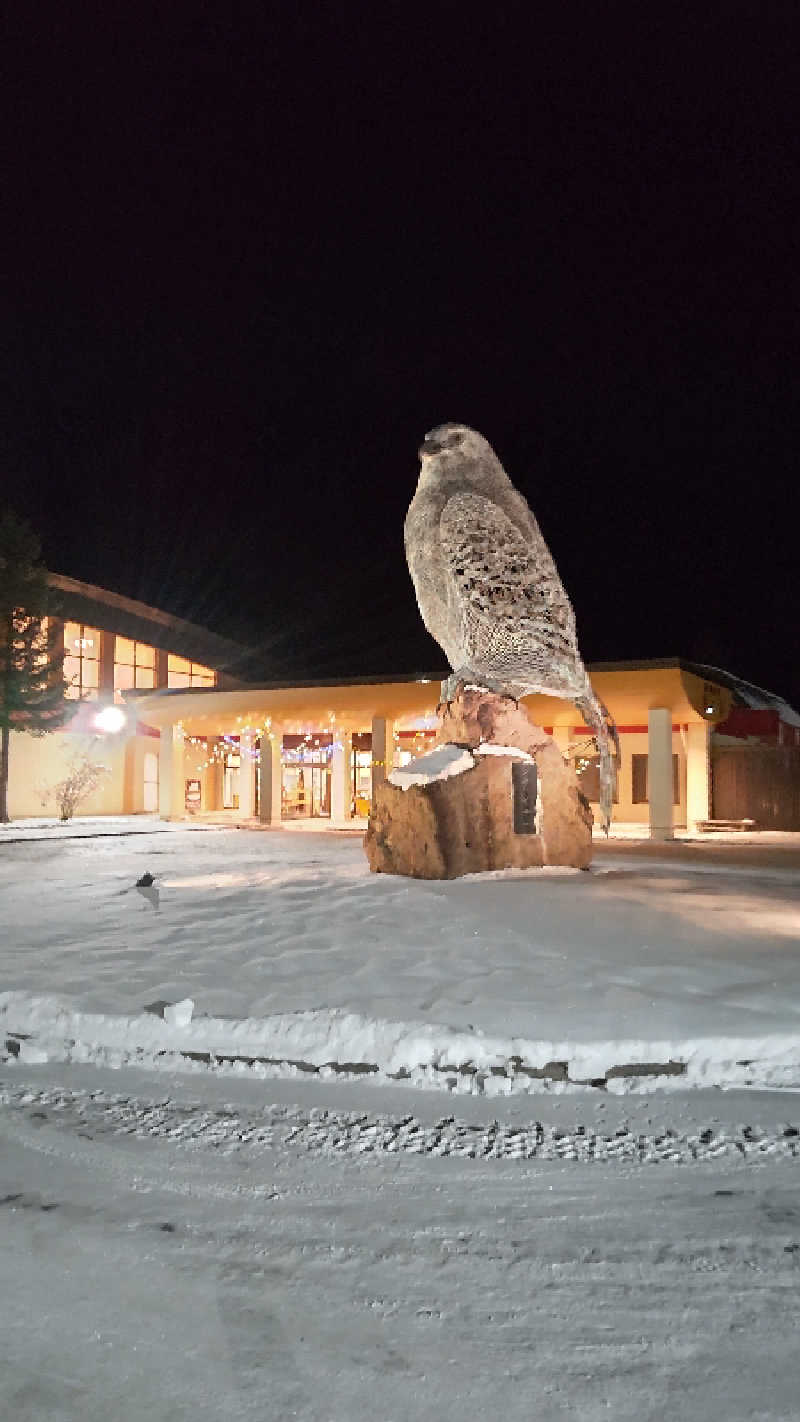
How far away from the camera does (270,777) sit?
1038 inches

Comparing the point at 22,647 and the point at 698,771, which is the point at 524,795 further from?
the point at 22,647

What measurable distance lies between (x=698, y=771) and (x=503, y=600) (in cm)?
1354

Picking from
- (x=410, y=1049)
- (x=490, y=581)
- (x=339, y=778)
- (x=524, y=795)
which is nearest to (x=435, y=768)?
(x=524, y=795)

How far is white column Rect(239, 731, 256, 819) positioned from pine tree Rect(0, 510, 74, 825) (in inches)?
221

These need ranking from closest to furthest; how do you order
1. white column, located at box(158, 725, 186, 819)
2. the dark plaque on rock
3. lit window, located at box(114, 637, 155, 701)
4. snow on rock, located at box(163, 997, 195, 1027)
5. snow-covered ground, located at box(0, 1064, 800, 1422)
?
snow-covered ground, located at box(0, 1064, 800, 1422) → snow on rock, located at box(163, 997, 195, 1027) → the dark plaque on rock → white column, located at box(158, 725, 186, 819) → lit window, located at box(114, 637, 155, 701)

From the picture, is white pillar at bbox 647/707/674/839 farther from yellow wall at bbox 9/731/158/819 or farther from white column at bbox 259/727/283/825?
yellow wall at bbox 9/731/158/819

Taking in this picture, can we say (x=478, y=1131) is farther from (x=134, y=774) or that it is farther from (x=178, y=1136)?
(x=134, y=774)

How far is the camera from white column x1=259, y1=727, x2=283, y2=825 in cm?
2625

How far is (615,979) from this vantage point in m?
6.27

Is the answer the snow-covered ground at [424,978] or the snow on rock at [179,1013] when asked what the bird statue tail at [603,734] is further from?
the snow on rock at [179,1013]

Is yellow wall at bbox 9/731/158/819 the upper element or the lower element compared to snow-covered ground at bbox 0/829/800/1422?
upper

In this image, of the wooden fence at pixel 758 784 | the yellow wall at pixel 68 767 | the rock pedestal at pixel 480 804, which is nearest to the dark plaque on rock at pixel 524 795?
the rock pedestal at pixel 480 804

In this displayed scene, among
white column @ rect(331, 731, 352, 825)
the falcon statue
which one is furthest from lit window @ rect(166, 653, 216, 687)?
the falcon statue

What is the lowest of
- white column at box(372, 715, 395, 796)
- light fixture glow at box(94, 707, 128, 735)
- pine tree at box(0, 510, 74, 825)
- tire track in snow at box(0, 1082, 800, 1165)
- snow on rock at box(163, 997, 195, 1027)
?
tire track in snow at box(0, 1082, 800, 1165)
